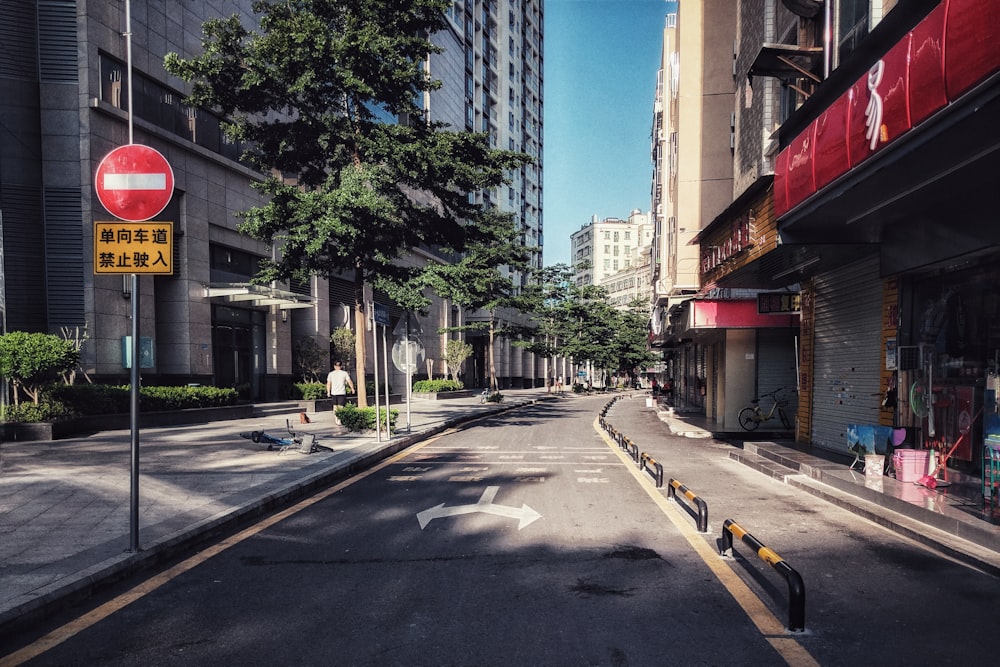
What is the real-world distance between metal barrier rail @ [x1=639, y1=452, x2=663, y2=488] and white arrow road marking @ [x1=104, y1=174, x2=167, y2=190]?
6915 millimetres

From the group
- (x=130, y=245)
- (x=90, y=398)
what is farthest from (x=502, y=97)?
(x=130, y=245)

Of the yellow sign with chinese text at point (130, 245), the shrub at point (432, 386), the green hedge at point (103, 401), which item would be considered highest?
the yellow sign with chinese text at point (130, 245)

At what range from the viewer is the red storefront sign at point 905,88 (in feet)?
17.7

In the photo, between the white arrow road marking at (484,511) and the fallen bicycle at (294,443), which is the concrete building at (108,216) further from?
the white arrow road marking at (484,511)

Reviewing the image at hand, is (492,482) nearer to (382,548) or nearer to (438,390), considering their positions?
(382,548)

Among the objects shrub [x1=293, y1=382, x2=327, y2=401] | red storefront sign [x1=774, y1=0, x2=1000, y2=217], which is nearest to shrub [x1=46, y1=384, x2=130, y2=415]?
shrub [x1=293, y1=382, x2=327, y2=401]

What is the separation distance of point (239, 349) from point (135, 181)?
2312 centimetres

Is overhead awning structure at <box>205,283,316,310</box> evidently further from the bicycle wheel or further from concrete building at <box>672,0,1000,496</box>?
concrete building at <box>672,0,1000,496</box>

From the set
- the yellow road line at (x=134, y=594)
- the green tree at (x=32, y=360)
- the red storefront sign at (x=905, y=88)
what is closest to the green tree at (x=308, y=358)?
the green tree at (x=32, y=360)

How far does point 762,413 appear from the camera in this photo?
17656mm

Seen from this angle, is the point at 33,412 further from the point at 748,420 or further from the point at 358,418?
the point at 748,420

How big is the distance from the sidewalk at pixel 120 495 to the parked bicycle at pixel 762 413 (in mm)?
9058

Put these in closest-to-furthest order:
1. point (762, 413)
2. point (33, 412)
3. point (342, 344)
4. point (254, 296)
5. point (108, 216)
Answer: point (33, 412)
point (762, 413)
point (108, 216)
point (254, 296)
point (342, 344)

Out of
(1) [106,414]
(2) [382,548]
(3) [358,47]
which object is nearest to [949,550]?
(2) [382,548]
